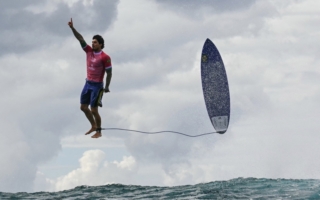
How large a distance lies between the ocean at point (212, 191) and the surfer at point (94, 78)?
2822 millimetres

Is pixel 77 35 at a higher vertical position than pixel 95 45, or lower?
higher

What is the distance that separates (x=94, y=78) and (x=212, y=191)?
5.83 meters

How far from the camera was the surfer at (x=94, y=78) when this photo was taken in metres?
14.6

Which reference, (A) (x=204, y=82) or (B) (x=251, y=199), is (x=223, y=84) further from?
(B) (x=251, y=199)

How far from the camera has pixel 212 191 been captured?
1659 centimetres

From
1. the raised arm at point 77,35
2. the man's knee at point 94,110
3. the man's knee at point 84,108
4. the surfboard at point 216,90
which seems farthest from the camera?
the surfboard at point 216,90

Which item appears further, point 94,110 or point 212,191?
point 212,191

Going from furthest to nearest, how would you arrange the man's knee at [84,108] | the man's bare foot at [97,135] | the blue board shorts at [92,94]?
the man's bare foot at [97,135] → the man's knee at [84,108] → the blue board shorts at [92,94]

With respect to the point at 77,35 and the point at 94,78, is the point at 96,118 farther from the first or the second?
the point at 77,35

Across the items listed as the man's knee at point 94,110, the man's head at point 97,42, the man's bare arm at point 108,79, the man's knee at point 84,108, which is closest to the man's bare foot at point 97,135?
the man's knee at point 94,110

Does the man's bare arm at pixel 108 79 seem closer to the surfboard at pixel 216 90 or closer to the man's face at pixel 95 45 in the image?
the man's face at pixel 95 45

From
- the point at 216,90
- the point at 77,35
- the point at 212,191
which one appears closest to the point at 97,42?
the point at 77,35

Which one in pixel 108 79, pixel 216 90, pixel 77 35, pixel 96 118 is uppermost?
pixel 77 35

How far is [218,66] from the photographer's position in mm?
18922
